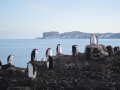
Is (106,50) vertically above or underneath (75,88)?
above

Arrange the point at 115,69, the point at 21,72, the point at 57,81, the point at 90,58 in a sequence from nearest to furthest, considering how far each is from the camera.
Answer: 1. the point at 57,81
2. the point at 21,72
3. the point at 115,69
4. the point at 90,58

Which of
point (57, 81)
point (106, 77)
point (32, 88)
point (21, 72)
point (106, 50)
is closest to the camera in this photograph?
point (32, 88)

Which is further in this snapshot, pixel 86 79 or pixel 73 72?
pixel 73 72

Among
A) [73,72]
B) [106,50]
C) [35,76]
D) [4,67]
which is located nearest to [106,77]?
[73,72]

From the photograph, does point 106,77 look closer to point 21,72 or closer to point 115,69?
point 115,69

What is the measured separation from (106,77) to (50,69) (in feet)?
16.4

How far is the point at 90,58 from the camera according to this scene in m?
26.9

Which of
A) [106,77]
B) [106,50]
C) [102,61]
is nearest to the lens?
[106,77]

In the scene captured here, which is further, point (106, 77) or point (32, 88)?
point (106, 77)

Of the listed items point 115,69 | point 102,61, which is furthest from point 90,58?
point 115,69

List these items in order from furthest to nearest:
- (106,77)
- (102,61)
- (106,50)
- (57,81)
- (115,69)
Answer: (106,50) → (102,61) → (115,69) → (106,77) → (57,81)

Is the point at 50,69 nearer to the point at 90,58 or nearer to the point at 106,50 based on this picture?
the point at 90,58

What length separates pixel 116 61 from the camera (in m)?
23.7

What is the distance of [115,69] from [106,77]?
331 cm
